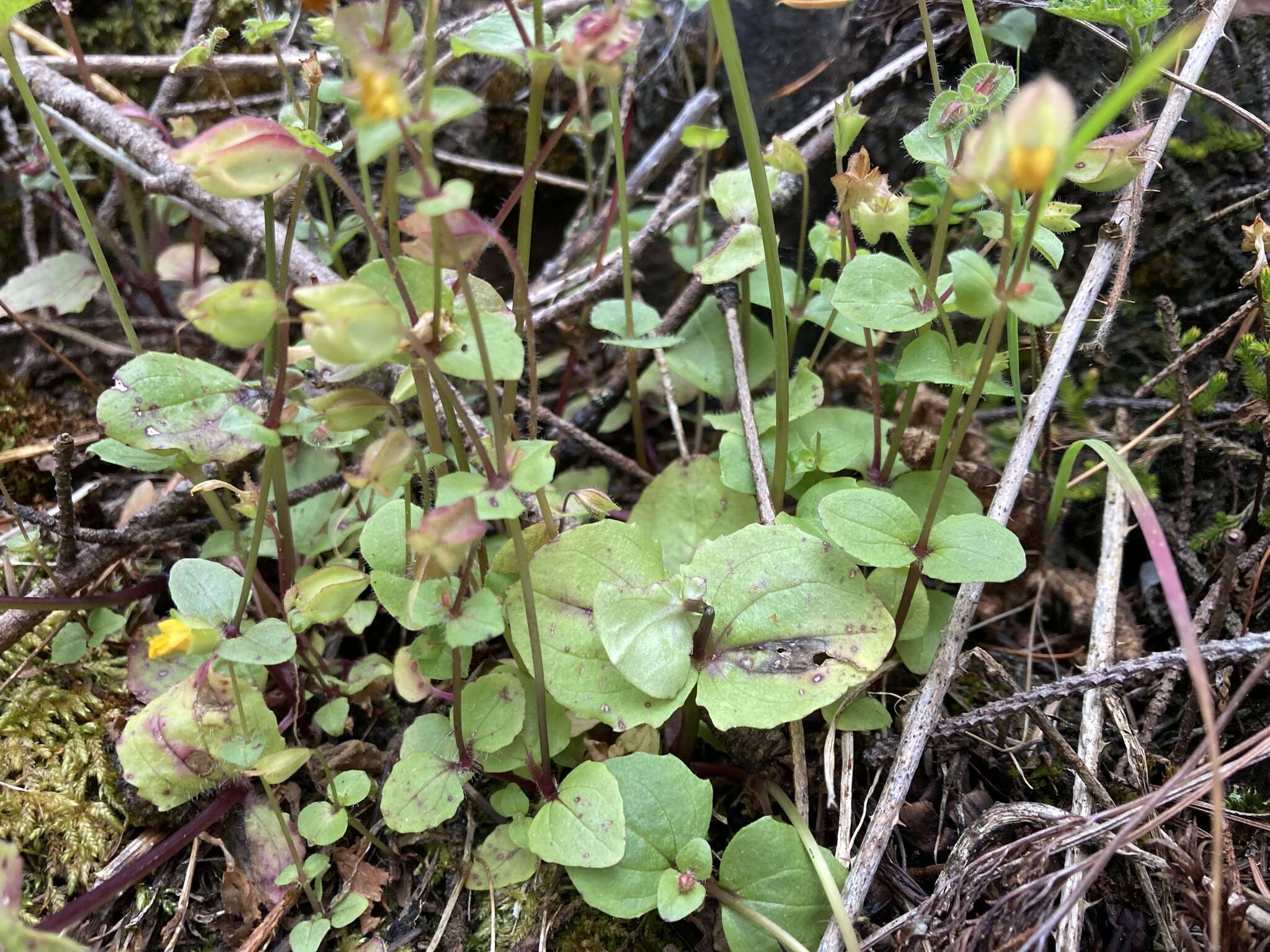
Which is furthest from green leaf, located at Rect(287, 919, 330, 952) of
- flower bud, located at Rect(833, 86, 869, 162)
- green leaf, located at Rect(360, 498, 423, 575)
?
flower bud, located at Rect(833, 86, 869, 162)

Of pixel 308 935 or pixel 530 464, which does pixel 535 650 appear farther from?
pixel 308 935

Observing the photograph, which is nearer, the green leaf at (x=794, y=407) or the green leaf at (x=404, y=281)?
the green leaf at (x=404, y=281)

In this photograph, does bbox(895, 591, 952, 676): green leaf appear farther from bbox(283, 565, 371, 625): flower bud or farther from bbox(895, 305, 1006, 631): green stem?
bbox(283, 565, 371, 625): flower bud

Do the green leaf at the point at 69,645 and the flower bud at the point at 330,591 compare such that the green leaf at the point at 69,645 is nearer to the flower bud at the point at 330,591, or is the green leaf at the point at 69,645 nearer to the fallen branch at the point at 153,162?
the flower bud at the point at 330,591

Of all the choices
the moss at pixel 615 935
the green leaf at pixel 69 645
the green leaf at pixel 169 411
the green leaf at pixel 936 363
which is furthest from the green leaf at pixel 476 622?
the green leaf at pixel 69 645

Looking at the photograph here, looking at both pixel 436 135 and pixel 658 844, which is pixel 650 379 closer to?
pixel 436 135

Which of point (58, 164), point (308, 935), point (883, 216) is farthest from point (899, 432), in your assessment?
point (58, 164)
